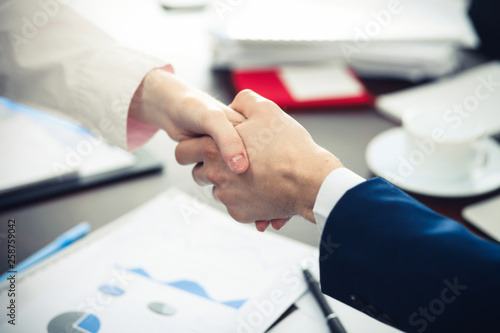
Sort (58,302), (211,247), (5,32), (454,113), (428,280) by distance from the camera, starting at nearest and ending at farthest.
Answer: (428,280) < (58,302) < (211,247) < (5,32) < (454,113)

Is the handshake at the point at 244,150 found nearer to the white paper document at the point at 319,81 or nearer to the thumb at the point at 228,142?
the thumb at the point at 228,142

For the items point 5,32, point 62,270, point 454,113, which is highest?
point 5,32

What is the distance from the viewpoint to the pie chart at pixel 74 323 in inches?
22.0

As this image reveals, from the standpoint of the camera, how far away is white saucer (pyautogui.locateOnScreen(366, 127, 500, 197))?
0.79m

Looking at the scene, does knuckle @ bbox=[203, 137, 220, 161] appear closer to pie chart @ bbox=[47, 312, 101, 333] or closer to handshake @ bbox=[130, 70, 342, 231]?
handshake @ bbox=[130, 70, 342, 231]

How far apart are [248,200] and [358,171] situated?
10.0 inches

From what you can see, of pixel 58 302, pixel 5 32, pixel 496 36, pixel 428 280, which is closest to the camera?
pixel 428 280

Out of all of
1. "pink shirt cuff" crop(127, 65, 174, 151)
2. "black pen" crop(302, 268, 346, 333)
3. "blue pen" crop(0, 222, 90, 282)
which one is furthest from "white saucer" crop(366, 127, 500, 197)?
"blue pen" crop(0, 222, 90, 282)

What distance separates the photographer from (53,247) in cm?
67

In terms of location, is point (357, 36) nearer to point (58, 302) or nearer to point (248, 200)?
point (248, 200)

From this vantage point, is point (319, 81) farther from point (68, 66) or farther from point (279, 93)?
point (68, 66)

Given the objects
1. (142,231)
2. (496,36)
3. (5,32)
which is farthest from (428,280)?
(496,36)

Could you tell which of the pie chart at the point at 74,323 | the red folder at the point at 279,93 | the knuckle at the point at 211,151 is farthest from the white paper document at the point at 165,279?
the red folder at the point at 279,93

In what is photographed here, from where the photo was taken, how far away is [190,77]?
1128 millimetres
